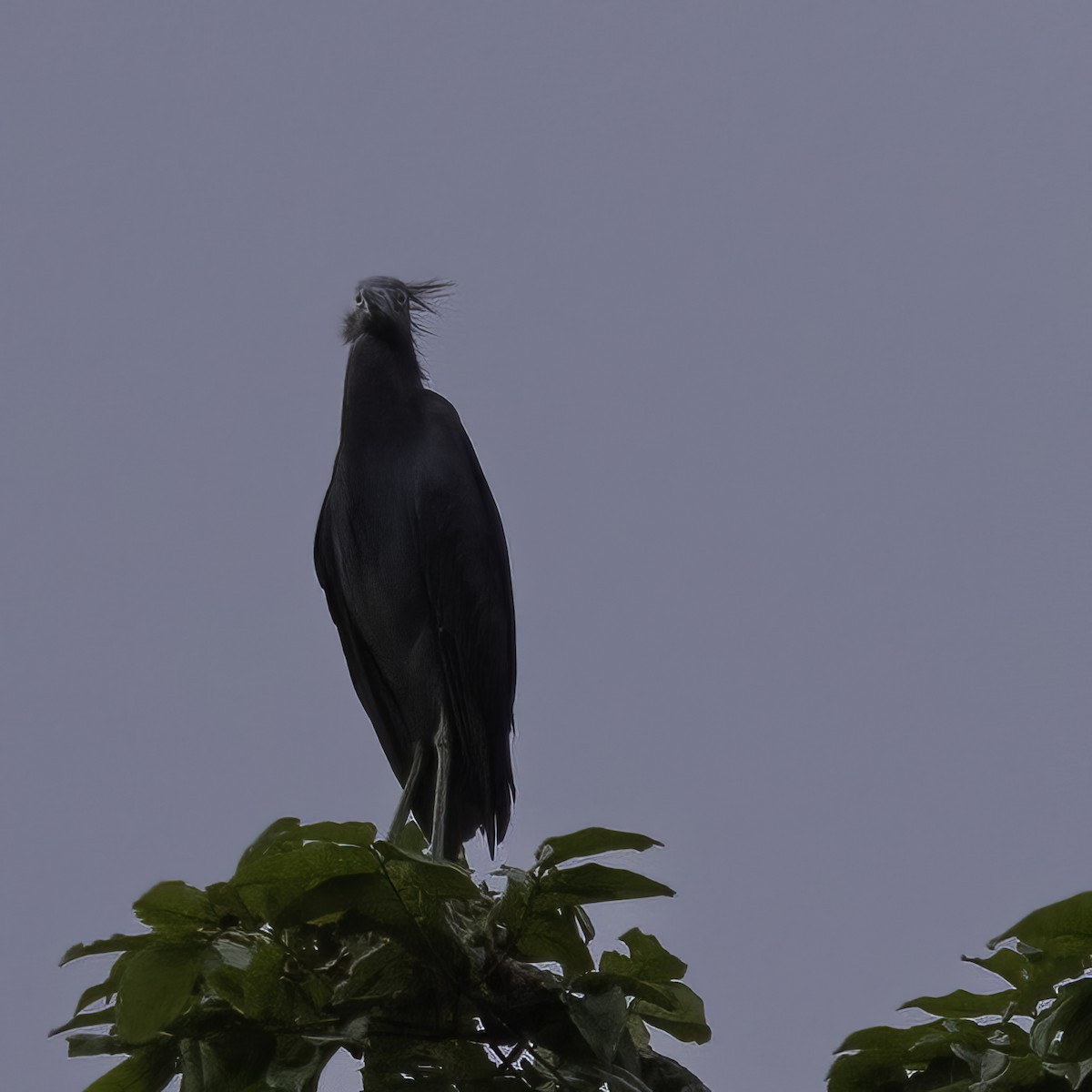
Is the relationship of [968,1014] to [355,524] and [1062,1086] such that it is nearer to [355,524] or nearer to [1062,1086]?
[1062,1086]

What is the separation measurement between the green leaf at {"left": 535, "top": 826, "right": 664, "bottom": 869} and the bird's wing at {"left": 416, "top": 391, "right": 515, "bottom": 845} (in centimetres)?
145

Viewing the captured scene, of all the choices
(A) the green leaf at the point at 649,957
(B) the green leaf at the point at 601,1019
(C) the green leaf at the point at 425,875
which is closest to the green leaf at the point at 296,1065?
(C) the green leaf at the point at 425,875

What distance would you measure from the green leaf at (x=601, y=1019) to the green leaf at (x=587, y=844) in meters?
0.23

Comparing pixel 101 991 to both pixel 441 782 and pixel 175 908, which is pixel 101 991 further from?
pixel 441 782

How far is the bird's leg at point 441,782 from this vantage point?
347 cm

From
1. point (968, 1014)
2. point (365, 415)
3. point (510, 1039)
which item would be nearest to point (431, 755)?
point (365, 415)

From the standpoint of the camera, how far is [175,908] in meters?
2.30

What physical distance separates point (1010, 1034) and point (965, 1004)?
0.28ft

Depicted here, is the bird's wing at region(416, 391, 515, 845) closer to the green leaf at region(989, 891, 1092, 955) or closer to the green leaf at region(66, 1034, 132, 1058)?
A: the green leaf at region(66, 1034, 132, 1058)

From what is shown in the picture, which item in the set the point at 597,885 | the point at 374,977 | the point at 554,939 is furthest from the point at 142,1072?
the point at 597,885

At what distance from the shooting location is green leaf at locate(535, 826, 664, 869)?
223 centimetres

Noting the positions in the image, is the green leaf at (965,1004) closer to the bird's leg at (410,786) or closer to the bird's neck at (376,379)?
the bird's leg at (410,786)

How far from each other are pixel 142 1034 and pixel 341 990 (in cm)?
31

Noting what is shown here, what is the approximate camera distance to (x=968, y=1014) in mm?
2373
